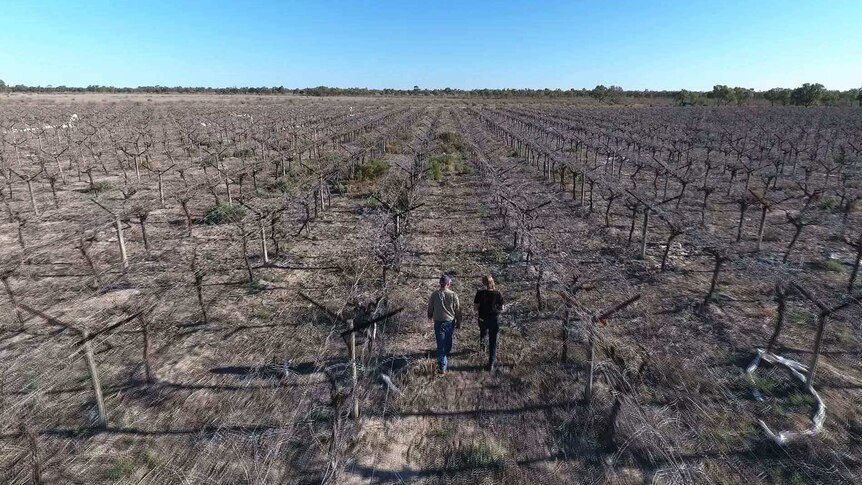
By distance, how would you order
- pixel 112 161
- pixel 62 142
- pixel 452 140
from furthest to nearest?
pixel 452 140, pixel 62 142, pixel 112 161

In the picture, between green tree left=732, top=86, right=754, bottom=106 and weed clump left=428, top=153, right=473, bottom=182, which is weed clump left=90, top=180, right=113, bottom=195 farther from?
green tree left=732, top=86, right=754, bottom=106

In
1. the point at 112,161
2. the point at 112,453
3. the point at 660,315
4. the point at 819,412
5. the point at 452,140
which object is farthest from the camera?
the point at 452,140

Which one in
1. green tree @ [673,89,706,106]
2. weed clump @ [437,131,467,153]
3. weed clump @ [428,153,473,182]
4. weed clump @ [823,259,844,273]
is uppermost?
green tree @ [673,89,706,106]

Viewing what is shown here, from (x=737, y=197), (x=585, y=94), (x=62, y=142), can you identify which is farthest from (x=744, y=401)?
(x=585, y=94)

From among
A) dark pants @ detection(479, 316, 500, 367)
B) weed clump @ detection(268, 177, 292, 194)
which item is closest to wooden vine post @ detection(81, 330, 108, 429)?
dark pants @ detection(479, 316, 500, 367)

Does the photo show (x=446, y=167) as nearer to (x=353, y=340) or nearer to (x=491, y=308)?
(x=491, y=308)

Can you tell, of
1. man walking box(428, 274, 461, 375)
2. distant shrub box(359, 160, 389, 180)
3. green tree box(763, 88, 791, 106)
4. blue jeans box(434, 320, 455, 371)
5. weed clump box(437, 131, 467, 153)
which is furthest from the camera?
green tree box(763, 88, 791, 106)

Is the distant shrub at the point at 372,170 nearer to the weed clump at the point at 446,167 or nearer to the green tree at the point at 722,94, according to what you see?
the weed clump at the point at 446,167

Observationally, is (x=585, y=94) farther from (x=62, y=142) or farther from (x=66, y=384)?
(x=66, y=384)
